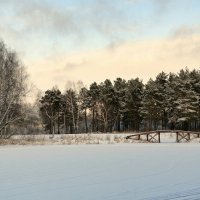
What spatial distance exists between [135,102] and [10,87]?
43354mm

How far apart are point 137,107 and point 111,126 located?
32.5 feet

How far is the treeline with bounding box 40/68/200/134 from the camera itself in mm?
64688

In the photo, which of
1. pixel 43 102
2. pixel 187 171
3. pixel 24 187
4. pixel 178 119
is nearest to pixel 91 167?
pixel 187 171

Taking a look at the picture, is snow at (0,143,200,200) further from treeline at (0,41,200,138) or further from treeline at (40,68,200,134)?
treeline at (40,68,200,134)

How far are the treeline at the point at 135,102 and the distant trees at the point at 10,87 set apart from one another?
3158 cm

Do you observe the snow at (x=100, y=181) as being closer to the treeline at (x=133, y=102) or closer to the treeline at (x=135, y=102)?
the treeline at (x=133, y=102)

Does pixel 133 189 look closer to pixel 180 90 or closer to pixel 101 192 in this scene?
pixel 101 192

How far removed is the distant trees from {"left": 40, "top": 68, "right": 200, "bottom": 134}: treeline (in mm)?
31583

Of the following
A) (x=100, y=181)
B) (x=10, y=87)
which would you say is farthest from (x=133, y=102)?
(x=100, y=181)

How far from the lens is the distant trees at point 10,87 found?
115 ft

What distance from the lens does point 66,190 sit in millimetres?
9102

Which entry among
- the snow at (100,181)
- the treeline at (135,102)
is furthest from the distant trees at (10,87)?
the treeline at (135,102)

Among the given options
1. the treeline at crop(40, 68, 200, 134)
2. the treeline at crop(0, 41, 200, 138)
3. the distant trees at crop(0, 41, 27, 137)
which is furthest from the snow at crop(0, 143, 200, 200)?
the treeline at crop(40, 68, 200, 134)

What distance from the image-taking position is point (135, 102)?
2990 inches
